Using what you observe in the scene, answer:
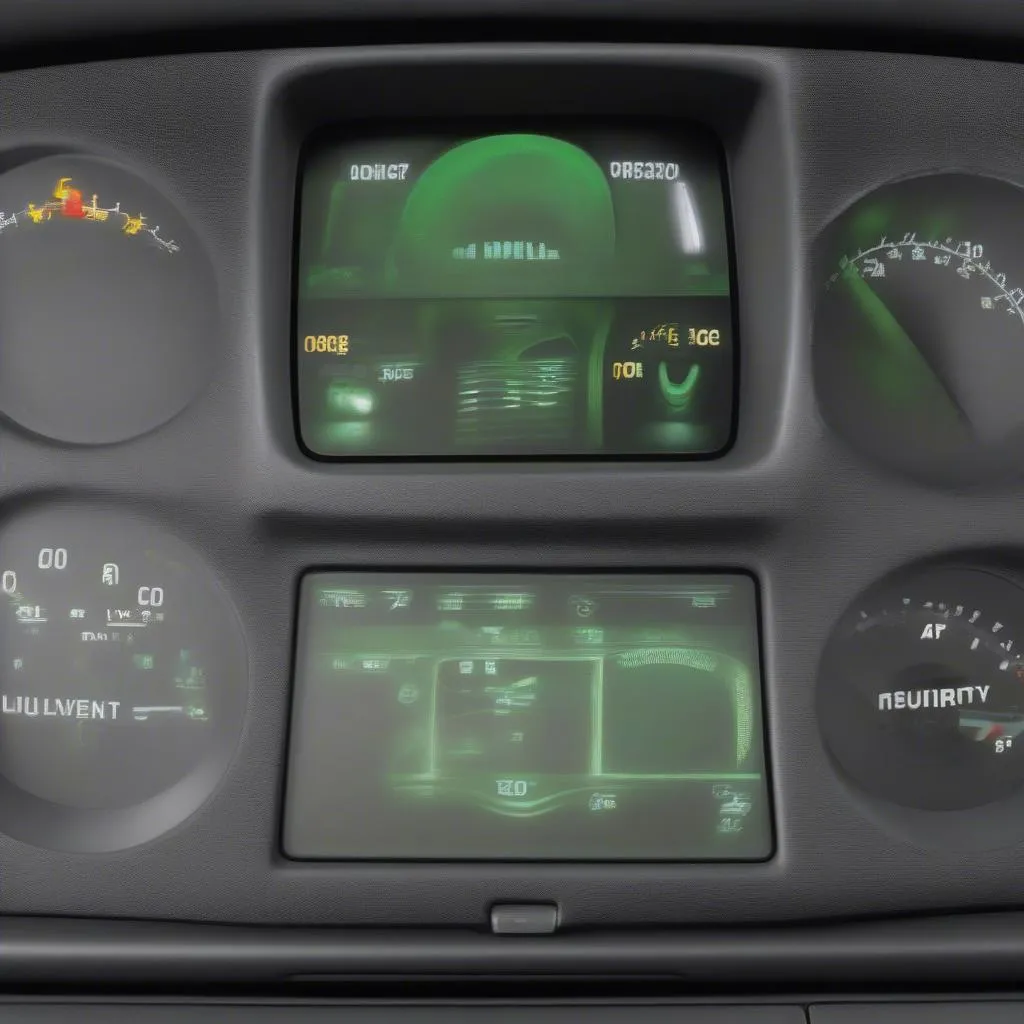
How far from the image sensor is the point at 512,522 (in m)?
1.73

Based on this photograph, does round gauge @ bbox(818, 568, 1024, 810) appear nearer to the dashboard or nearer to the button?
the dashboard

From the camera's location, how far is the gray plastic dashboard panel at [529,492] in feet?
5.65

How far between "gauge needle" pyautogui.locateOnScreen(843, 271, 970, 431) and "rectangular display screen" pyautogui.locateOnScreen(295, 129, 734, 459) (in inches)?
7.3

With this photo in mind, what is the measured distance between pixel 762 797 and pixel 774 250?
2.42 ft

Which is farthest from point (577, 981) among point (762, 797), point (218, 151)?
point (218, 151)

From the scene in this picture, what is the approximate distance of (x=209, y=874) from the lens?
68.1 inches

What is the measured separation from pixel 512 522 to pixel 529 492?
5 cm

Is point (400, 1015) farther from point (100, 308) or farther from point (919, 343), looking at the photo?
point (919, 343)

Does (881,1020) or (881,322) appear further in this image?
(881,322)

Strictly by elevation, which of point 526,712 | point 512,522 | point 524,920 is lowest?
point 524,920

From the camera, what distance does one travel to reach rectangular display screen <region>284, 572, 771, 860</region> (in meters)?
1.75

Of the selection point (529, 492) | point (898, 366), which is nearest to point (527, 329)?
point (529, 492)

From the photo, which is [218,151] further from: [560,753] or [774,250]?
[560,753]

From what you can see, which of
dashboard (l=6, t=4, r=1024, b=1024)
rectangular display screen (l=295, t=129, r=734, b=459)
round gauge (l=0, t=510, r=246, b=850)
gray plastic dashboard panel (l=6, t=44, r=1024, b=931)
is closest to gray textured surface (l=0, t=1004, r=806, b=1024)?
dashboard (l=6, t=4, r=1024, b=1024)
